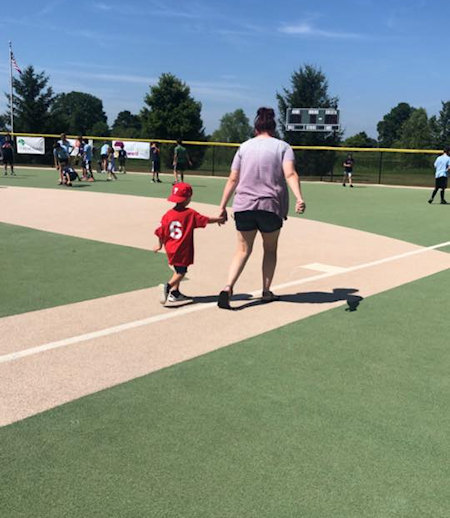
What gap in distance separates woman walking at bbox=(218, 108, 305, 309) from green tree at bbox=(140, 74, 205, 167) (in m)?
54.1

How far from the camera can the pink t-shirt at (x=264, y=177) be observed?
216 inches

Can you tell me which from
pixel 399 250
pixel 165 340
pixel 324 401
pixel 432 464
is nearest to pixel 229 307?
pixel 165 340

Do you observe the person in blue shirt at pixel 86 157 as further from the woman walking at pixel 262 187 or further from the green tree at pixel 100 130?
the green tree at pixel 100 130

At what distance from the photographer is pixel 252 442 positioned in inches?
121

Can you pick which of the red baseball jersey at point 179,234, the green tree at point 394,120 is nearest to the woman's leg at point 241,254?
the red baseball jersey at point 179,234

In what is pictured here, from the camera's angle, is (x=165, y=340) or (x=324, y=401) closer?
Answer: (x=324, y=401)

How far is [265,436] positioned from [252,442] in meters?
0.10

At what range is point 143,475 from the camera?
2.72 meters

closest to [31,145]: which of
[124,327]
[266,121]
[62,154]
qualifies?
[62,154]

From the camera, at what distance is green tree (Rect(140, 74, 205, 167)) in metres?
58.6

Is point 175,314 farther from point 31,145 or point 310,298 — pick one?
point 31,145

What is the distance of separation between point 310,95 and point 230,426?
51316 mm

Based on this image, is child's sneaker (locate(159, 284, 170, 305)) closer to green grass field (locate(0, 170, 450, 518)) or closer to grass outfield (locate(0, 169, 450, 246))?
green grass field (locate(0, 170, 450, 518))

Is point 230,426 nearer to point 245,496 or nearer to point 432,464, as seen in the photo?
point 245,496
